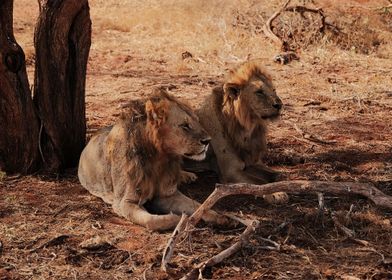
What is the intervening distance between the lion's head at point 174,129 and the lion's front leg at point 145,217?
47 centimetres

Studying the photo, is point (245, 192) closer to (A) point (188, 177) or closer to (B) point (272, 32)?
(A) point (188, 177)

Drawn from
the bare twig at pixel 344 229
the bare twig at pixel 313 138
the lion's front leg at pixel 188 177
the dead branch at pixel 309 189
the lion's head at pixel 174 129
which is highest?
the lion's head at pixel 174 129

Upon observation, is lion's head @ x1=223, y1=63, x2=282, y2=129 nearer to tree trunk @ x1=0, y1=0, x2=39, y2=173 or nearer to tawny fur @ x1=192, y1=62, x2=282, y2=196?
tawny fur @ x1=192, y1=62, x2=282, y2=196

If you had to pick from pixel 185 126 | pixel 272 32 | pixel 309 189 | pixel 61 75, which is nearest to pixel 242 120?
pixel 185 126

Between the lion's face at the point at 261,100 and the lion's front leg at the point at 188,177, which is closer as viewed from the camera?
the lion's face at the point at 261,100

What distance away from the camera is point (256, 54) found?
36.1 feet

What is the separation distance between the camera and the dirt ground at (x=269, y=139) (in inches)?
162

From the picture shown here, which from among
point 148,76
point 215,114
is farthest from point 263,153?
point 148,76

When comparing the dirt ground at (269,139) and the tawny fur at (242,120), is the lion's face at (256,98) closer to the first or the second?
the tawny fur at (242,120)

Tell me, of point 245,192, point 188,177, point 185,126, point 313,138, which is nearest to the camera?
point 245,192

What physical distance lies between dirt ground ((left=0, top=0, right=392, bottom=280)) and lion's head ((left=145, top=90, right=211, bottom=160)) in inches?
24.1

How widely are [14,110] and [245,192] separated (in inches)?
92.5

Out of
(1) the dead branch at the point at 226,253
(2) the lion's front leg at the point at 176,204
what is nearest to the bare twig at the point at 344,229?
(1) the dead branch at the point at 226,253

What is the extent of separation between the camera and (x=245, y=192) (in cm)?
426
